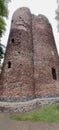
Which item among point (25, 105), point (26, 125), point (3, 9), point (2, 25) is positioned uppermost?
point (3, 9)

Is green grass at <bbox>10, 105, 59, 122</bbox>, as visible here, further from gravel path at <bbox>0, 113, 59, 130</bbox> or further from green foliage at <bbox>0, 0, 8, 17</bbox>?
green foliage at <bbox>0, 0, 8, 17</bbox>

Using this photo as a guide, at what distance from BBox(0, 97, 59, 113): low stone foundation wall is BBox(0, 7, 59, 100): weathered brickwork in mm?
821

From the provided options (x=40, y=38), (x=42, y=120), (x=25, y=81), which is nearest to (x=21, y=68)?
(x=25, y=81)

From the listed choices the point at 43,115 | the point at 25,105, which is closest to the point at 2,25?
the point at 25,105

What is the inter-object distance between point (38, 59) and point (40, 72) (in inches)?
56.3

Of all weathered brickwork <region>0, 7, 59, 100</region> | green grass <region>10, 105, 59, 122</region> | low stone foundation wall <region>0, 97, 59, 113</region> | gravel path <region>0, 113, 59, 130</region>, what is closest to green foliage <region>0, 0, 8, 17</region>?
weathered brickwork <region>0, 7, 59, 100</region>

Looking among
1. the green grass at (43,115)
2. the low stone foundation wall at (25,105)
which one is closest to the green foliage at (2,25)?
the low stone foundation wall at (25,105)

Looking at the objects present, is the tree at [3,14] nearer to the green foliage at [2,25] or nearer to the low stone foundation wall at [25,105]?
the green foliage at [2,25]

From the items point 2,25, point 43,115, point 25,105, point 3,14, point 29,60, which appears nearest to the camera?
point 43,115

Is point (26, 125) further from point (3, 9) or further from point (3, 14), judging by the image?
point (3, 9)

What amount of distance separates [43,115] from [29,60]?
6.48 m

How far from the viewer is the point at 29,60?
2020 centimetres

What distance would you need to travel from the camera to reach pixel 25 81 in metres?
18.8

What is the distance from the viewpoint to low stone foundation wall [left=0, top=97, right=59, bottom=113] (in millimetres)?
17141
